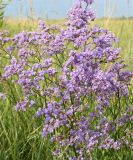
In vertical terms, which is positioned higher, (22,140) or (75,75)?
(75,75)

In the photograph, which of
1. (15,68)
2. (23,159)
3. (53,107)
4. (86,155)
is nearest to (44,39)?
(15,68)

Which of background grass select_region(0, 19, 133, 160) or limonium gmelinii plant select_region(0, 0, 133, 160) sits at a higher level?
limonium gmelinii plant select_region(0, 0, 133, 160)

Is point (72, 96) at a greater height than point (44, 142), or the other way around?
point (72, 96)

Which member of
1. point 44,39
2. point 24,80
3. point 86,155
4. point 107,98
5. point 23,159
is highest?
point 44,39

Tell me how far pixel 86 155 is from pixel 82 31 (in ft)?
2.90

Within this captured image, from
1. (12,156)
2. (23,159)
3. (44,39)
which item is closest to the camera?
(44,39)

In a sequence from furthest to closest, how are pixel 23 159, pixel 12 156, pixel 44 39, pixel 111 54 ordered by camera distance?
pixel 23 159, pixel 12 156, pixel 44 39, pixel 111 54

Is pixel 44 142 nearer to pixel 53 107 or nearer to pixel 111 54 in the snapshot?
pixel 53 107

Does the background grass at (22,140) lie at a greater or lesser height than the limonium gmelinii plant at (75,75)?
lesser

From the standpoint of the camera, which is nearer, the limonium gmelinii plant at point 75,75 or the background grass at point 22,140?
the limonium gmelinii plant at point 75,75

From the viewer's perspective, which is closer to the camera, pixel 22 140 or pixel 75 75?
pixel 75 75

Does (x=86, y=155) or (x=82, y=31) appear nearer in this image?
(x=82, y=31)

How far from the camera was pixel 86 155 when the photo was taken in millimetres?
3141

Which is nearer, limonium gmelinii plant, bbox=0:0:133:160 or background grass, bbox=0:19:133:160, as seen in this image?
limonium gmelinii plant, bbox=0:0:133:160
